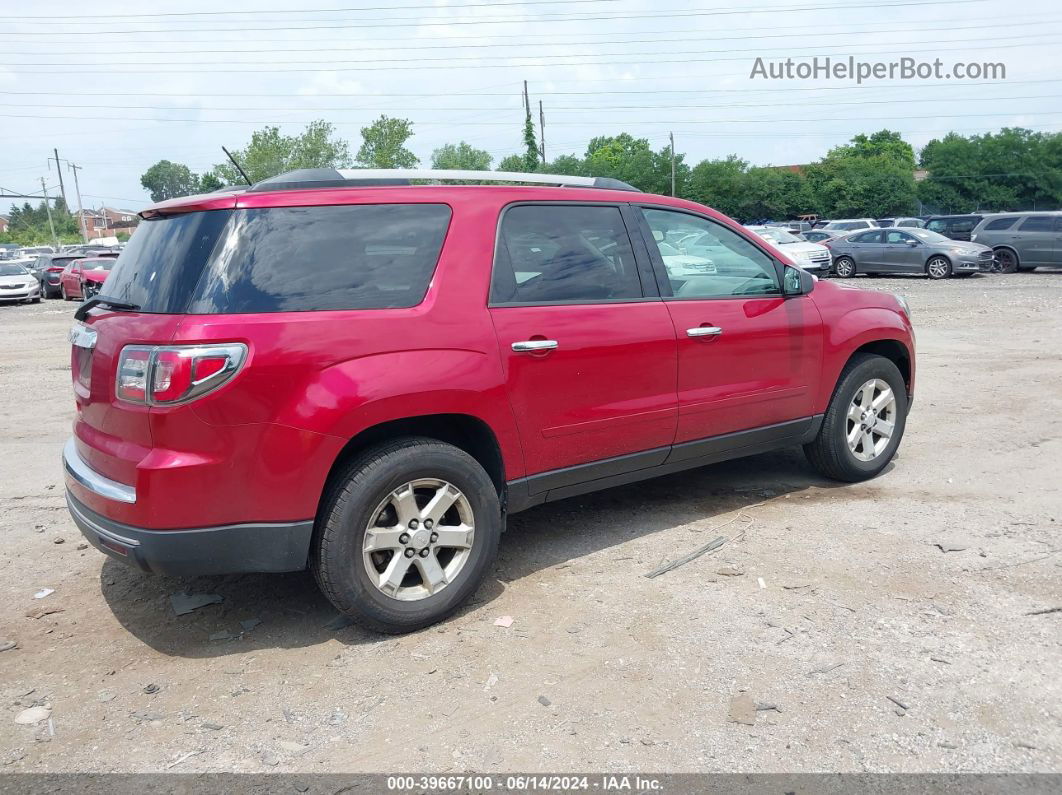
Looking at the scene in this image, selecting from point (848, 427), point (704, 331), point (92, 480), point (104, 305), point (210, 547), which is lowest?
point (848, 427)

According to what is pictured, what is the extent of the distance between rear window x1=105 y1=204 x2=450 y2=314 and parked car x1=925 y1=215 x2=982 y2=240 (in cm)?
3158

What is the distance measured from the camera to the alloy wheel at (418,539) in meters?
3.63

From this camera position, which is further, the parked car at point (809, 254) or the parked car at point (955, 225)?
the parked car at point (955, 225)

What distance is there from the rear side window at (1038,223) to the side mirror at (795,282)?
22065mm

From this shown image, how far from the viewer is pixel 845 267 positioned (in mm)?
25797

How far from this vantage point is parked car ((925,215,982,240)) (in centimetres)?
3125

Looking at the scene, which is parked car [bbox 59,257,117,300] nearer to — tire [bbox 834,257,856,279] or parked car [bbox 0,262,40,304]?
parked car [bbox 0,262,40,304]

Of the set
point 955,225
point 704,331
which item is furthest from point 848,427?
point 955,225

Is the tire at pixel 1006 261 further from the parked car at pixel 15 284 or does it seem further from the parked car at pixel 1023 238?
the parked car at pixel 15 284

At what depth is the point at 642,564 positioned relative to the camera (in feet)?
14.5

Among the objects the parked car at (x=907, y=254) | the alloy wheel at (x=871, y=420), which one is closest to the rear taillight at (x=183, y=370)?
the alloy wheel at (x=871, y=420)

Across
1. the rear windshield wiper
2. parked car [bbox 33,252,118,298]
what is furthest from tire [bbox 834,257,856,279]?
the rear windshield wiper

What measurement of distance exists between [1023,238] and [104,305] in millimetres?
25327

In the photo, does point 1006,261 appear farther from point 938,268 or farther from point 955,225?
point 955,225
